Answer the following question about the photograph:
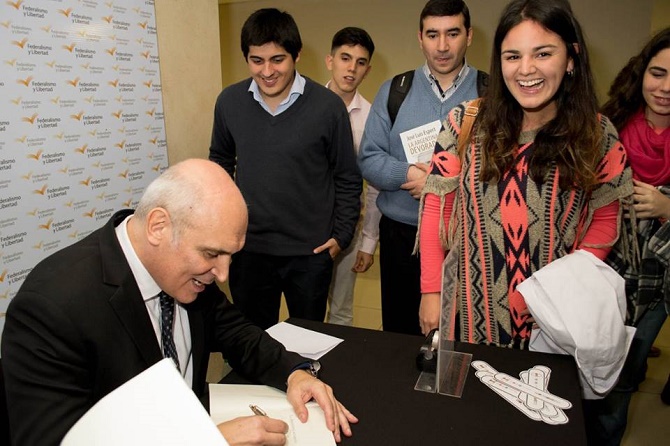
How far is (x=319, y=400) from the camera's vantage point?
3.66ft

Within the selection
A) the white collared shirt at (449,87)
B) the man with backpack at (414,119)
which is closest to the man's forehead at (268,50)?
the man with backpack at (414,119)

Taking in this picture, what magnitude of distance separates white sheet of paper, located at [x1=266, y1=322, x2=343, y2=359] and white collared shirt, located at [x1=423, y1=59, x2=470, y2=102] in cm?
115

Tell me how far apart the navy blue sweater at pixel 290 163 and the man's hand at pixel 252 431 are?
1267mm

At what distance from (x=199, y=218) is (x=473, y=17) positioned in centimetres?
435

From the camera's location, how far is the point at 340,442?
1023 mm

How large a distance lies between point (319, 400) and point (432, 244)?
0.73 m

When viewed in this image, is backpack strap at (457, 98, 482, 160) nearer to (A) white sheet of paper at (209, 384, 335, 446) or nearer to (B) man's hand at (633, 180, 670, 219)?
(B) man's hand at (633, 180, 670, 219)

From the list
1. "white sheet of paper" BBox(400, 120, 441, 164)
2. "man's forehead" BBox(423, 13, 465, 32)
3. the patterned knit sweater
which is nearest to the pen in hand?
the patterned knit sweater

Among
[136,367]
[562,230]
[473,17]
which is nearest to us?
[136,367]

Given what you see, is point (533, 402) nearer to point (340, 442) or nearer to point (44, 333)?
point (340, 442)

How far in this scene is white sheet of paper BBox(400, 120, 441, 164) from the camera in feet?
6.72

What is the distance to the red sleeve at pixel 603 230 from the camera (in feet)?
5.03

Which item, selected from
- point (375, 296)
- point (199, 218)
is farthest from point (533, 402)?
point (375, 296)

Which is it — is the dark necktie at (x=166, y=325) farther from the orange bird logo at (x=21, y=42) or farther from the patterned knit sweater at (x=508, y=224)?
the orange bird logo at (x=21, y=42)
